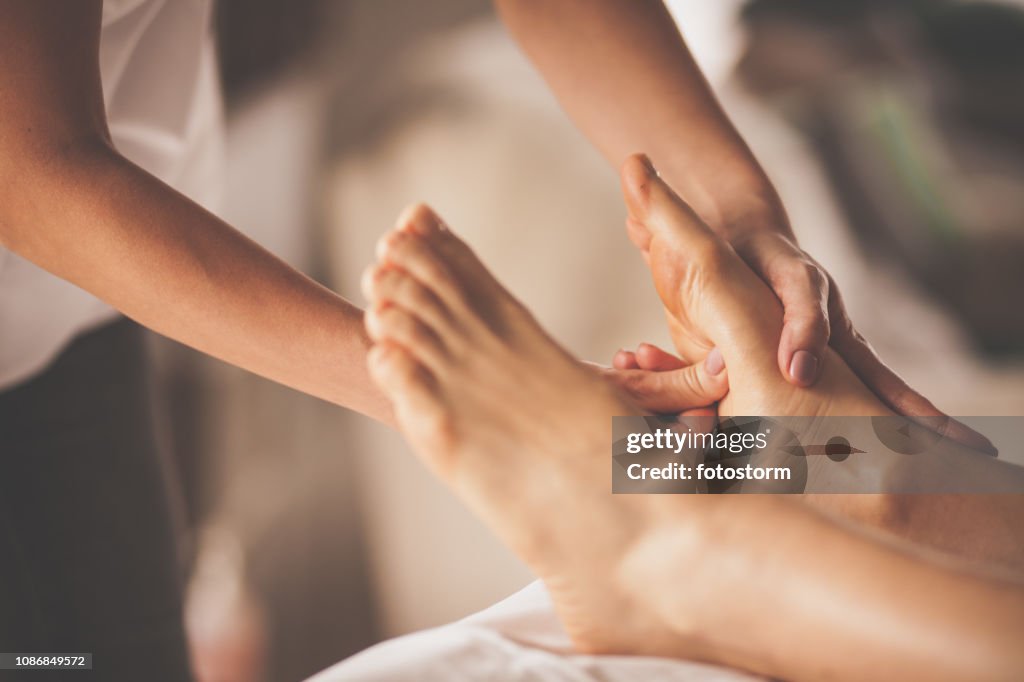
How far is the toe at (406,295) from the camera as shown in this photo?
21.2 inches

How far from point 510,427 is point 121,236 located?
0.84ft

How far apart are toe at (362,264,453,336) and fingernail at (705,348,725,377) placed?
23cm

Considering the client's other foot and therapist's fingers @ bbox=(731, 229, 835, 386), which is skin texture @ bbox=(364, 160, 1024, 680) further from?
therapist's fingers @ bbox=(731, 229, 835, 386)

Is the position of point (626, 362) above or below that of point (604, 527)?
above

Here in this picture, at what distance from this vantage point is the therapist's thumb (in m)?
0.64

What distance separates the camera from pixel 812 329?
0.63m

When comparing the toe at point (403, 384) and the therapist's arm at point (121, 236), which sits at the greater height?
the therapist's arm at point (121, 236)

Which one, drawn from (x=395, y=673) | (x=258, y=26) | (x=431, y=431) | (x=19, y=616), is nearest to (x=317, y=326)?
(x=431, y=431)

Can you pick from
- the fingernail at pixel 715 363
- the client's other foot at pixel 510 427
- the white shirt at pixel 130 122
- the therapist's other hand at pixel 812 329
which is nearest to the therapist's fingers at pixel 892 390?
the therapist's other hand at pixel 812 329

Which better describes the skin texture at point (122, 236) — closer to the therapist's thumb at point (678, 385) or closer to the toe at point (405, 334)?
the toe at point (405, 334)

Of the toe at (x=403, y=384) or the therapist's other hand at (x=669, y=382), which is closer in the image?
the toe at (x=403, y=384)

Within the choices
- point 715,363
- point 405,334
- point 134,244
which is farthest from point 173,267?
point 715,363

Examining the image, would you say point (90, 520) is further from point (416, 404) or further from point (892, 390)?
point (892, 390)

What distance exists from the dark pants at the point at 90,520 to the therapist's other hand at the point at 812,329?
61 cm
